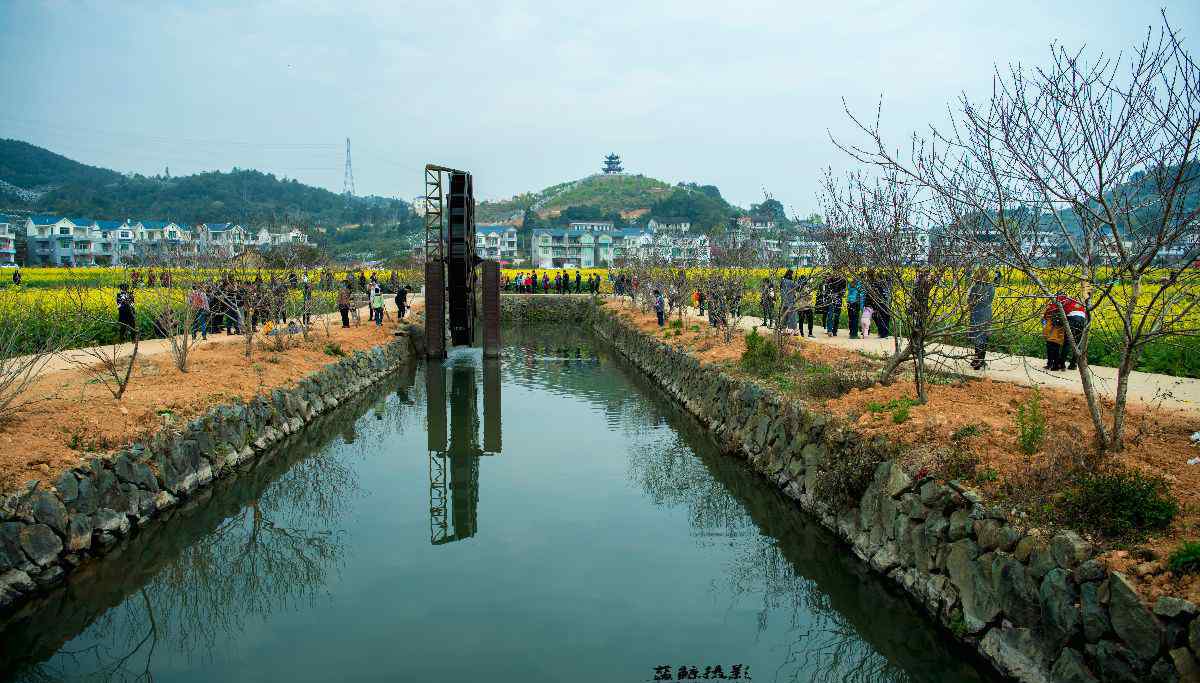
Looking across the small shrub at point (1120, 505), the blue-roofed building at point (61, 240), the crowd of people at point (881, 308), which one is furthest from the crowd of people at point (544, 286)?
the blue-roofed building at point (61, 240)

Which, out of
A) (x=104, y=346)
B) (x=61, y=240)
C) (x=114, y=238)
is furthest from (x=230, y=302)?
(x=61, y=240)

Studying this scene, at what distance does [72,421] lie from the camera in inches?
370

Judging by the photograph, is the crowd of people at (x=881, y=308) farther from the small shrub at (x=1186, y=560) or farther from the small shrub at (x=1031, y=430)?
the small shrub at (x=1186, y=560)

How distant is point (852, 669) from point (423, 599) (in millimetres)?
4328

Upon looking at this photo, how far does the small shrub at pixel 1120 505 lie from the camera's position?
567 cm

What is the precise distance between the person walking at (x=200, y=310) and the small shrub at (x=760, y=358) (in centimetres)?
1068

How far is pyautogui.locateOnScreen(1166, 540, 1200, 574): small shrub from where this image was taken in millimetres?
4949

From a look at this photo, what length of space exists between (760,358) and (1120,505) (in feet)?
30.3

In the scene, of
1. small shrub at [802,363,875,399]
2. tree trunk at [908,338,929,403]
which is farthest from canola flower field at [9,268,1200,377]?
small shrub at [802,363,875,399]

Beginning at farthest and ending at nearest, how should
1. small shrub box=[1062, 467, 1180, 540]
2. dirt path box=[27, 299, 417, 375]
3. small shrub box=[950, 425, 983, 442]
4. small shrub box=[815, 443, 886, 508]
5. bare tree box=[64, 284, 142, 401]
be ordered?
dirt path box=[27, 299, 417, 375], bare tree box=[64, 284, 142, 401], small shrub box=[815, 443, 886, 508], small shrub box=[950, 425, 983, 442], small shrub box=[1062, 467, 1180, 540]

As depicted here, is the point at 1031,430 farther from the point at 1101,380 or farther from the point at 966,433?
the point at 1101,380

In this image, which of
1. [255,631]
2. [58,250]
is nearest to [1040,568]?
[255,631]

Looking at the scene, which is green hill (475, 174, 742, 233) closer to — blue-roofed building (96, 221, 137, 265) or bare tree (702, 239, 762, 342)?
blue-roofed building (96, 221, 137, 265)

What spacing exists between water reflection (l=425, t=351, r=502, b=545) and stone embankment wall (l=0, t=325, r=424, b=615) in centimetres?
310
